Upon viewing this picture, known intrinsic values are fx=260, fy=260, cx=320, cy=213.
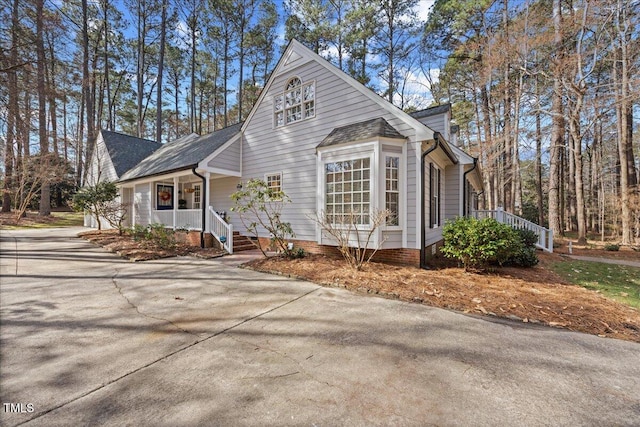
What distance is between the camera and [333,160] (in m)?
7.38

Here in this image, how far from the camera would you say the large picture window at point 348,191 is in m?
6.82

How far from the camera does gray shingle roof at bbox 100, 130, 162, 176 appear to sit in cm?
1605

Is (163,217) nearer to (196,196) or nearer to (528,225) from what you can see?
(196,196)

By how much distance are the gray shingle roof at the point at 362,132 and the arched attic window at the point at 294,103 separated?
61.7 inches

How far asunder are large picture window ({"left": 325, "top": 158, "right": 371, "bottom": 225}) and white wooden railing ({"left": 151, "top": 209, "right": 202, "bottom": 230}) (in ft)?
17.8

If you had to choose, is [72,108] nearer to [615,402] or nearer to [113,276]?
[113,276]

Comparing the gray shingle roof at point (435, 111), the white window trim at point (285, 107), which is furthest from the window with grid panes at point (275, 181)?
the gray shingle roof at point (435, 111)

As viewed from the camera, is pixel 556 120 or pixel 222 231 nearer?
pixel 222 231

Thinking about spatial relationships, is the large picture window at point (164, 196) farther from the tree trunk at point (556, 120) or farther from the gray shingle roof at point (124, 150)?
the tree trunk at point (556, 120)

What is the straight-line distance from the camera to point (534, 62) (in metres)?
13.0

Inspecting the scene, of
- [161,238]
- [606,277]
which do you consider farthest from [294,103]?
[606,277]

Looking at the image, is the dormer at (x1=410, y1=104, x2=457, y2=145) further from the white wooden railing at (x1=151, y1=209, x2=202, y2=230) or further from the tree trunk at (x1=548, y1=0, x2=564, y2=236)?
the white wooden railing at (x1=151, y1=209, x2=202, y2=230)

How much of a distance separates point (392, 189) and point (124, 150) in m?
17.9

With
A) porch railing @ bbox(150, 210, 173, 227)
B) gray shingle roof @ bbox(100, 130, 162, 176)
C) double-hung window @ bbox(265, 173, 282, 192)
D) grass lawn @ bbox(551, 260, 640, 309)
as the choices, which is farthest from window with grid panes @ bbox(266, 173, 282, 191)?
gray shingle roof @ bbox(100, 130, 162, 176)
